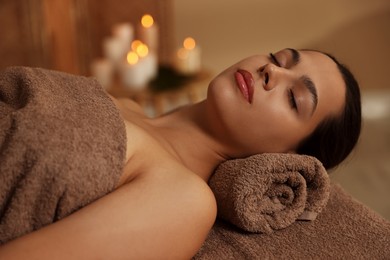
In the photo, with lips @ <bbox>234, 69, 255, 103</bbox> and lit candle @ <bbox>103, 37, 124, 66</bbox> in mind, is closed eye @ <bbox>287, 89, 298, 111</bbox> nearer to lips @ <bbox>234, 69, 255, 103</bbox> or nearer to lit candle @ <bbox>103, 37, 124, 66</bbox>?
lips @ <bbox>234, 69, 255, 103</bbox>

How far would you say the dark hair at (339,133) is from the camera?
1237 mm

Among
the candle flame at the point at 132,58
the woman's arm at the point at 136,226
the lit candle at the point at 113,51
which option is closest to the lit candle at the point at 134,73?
the candle flame at the point at 132,58

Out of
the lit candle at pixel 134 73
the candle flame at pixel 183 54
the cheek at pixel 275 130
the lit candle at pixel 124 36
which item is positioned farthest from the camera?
the lit candle at pixel 124 36

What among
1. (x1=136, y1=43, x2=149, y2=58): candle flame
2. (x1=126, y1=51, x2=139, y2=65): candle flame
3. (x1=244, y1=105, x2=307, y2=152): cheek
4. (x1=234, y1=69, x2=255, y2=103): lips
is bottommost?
(x1=126, y1=51, x2=139, y2=65): candle flame

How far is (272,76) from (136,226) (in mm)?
510

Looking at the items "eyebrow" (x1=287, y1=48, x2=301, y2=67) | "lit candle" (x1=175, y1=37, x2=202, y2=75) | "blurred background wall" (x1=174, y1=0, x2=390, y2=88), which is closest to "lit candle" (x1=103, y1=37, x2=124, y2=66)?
"lit candle" (x1=175, y1=37, x2=202, y2=75)

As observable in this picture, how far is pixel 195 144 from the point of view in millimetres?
1244

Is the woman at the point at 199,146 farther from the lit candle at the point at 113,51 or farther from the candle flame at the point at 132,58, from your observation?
the lit candle at the point at 113,51

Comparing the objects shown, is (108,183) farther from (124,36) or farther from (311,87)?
(124,36)

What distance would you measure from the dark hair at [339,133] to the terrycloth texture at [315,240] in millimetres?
195

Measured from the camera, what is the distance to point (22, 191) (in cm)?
83

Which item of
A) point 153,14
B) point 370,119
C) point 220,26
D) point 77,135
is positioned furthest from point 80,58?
point 77,135

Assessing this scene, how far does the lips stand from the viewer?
1149 mm

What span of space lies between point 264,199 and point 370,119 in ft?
6.01
